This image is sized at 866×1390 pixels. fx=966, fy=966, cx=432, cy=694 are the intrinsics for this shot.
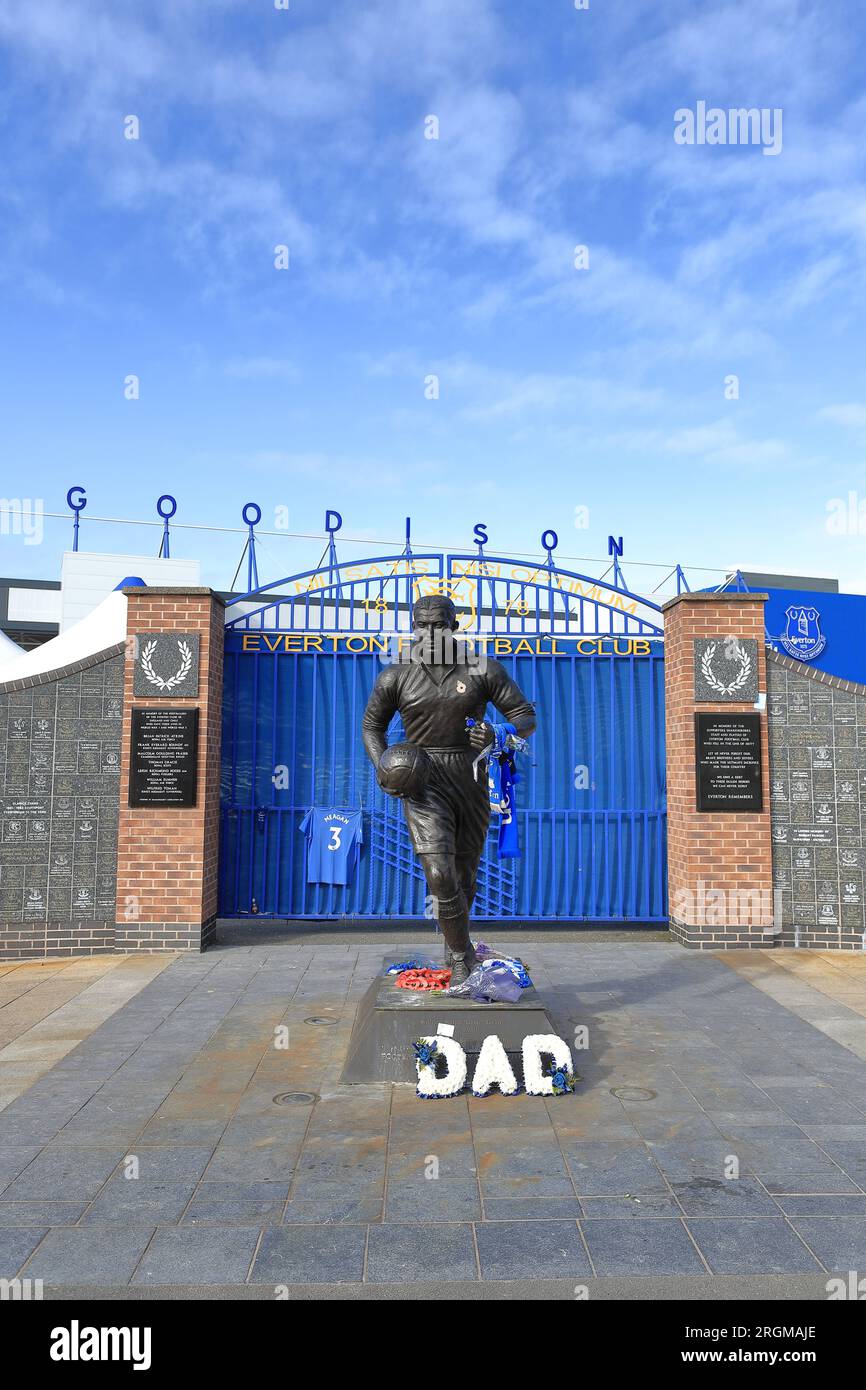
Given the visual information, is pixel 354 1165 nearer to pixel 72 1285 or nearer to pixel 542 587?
pixel 72 1285

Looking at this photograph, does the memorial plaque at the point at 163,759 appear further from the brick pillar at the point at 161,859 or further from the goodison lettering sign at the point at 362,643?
the goodison lettering sign at the point at 362,643

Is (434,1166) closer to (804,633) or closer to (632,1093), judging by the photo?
(632,1093)

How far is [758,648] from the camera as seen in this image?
8008 mm

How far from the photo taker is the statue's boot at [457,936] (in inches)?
197

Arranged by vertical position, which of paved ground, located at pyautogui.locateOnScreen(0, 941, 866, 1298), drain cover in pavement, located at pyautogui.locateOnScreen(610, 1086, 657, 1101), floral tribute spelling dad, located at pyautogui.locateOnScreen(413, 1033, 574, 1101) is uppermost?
floral tribute spelling dad, located at pyautogui.locateOnScreen(413, 1033, 574, 1101)

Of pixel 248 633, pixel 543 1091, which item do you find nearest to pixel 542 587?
pixel 248 633

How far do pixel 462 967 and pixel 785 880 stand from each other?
3883 millimetres

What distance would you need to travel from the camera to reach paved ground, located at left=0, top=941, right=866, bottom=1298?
2924 millimetres

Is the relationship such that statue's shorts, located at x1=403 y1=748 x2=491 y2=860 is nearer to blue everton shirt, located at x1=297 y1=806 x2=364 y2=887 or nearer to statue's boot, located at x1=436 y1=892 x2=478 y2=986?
statue's boot, located at x1=436 y1=892 x2=478 y2=986

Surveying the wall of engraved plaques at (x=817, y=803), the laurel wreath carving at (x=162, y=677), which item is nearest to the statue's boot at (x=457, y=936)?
the laurel wreath carving at (x=162, y=677)

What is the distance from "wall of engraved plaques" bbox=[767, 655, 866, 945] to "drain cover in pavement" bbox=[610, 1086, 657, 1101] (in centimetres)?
387

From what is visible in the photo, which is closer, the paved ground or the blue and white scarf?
the paved ground

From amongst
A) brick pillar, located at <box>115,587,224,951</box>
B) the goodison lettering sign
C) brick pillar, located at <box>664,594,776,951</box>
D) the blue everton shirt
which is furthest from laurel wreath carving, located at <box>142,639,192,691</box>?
brick pillar, located at <box>664,594,776,951</box>

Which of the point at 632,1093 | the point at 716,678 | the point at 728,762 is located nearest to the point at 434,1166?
the point at 632,1093
